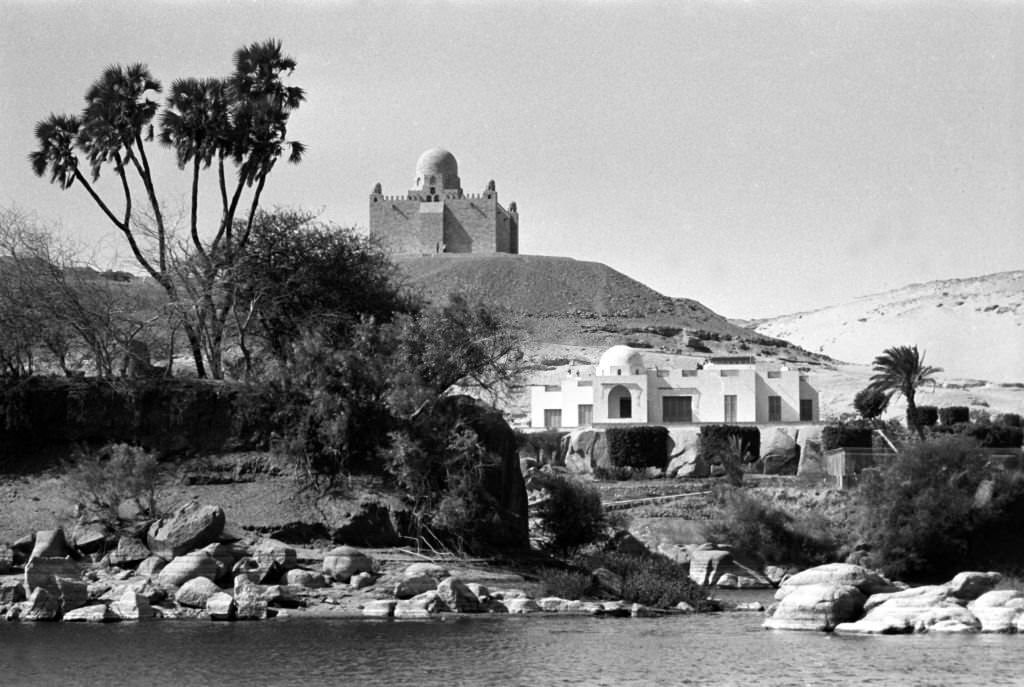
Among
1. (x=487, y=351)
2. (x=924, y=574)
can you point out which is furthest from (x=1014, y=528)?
(x=487, y=351)

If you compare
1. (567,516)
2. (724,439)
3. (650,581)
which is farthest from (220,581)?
(724,439)

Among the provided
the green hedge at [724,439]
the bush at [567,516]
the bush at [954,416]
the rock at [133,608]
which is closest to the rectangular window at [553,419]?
the green hedge at [724,439]

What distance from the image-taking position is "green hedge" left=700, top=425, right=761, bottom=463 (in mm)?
61969

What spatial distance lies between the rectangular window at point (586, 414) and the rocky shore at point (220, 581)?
3930 centimetres

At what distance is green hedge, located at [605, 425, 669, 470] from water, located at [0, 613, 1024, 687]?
34.2 metres

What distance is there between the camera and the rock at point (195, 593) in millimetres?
28344

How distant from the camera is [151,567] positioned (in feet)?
99.8

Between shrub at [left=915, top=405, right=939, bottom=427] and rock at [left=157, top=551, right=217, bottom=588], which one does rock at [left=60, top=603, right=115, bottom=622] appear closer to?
rock at [left=157, top=551, right=217, bottom=588]

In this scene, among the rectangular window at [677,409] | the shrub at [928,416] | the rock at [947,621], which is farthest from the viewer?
the rectangular window at [677,409]

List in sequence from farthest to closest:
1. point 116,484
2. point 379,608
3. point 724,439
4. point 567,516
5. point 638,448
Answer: point 638,448 < point 724,439 < point 567,516 < point 116,484 < point 379,608

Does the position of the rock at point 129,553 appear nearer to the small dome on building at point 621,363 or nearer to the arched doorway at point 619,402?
the arched doorway at point 619,402

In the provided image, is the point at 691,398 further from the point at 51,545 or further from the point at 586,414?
the point at 51,545

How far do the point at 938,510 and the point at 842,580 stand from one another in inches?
559

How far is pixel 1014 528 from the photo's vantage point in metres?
46.2
